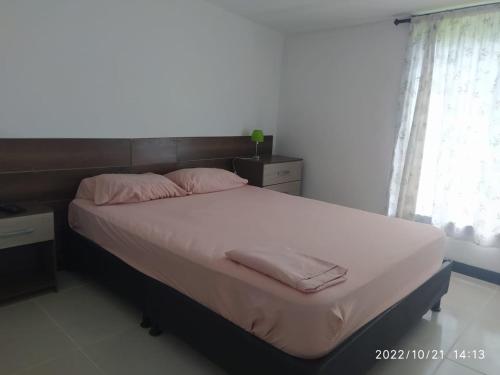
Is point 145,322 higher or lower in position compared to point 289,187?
lower

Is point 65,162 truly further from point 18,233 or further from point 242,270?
point 242,270

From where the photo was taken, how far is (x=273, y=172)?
12.9 feet

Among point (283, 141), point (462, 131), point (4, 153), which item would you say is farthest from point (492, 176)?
point (4, 153)

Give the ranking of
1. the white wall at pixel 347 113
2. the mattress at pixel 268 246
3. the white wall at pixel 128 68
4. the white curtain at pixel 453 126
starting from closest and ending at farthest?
1. the mattress at pixel 268 246
2. the white wall at pixel 128 68
3. the white curtain at pixel 453 126
4. the white wall at pixel 347 113

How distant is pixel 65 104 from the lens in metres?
2.67

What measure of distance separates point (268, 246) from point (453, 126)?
2.36 meters

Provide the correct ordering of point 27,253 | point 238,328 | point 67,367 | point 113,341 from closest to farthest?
1. point 238,328
2. point 67,367
3. point 113,341
4. point 27,253

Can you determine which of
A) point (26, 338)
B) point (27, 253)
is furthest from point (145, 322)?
point (27, 253)

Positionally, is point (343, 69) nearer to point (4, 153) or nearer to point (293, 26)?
point (293, 26)

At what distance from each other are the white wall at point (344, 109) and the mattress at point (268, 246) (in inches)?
47.7

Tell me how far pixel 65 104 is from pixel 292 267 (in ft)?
7.12

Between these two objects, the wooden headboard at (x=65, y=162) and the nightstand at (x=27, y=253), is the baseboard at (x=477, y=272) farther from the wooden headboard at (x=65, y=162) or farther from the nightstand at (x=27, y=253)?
the nightstand at (x=27, y=253)

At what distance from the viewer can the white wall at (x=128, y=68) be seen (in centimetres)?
245

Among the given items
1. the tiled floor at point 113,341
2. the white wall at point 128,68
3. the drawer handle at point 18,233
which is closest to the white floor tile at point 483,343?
the tiled floor at point 113,341
